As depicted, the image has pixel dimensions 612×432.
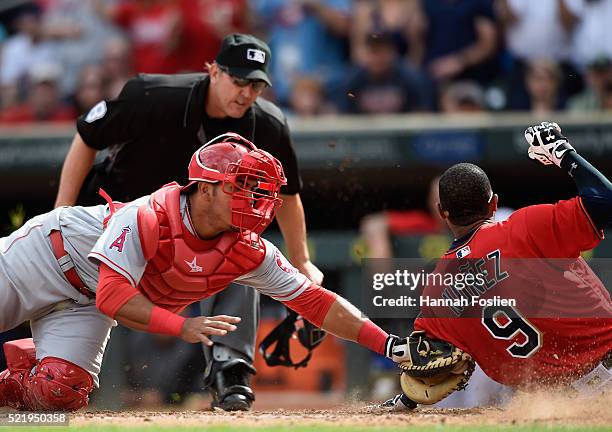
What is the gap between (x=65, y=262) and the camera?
529 centimetres

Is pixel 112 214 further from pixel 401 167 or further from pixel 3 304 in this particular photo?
pixel 401 167

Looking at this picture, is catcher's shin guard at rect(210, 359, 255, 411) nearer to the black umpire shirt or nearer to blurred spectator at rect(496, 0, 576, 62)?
the black umpire shirt

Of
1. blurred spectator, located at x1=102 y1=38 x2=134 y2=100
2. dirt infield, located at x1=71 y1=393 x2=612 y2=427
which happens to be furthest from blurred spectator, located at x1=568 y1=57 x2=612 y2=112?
dirt infield, located at x1=71 y1=393 x2=612 y2=427

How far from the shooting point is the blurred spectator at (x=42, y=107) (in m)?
11.5

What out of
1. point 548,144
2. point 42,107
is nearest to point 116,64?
point 42,107

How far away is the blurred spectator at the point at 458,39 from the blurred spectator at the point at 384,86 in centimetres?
33

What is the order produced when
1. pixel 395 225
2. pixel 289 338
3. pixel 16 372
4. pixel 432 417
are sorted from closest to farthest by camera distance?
pixel 432 417 → pixel 16 372 → pixel 289 338 → pixel 395 225

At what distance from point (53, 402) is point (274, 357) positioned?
5.16ft

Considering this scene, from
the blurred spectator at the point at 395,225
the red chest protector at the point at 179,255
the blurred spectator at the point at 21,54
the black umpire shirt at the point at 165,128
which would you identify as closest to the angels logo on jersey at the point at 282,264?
the red chest protector at the point at 179,255

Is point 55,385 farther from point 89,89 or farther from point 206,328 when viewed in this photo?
point 89,89

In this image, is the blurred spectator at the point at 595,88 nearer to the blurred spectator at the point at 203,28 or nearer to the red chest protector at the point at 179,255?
the blurred spectator at the point at 203,28

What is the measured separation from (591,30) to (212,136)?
5.61m

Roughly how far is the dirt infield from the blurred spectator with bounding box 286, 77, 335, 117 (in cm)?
571

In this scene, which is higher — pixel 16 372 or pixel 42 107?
pixel 16 372
